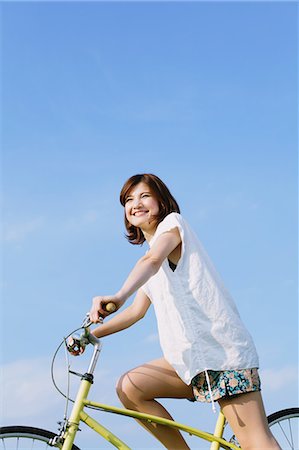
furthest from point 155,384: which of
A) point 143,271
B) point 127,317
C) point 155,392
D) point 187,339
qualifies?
point 143,271

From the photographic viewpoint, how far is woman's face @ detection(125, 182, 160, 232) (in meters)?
3.77

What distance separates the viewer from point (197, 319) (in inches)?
136

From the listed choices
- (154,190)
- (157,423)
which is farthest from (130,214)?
(157,423)

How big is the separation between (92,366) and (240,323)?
0.79 meters

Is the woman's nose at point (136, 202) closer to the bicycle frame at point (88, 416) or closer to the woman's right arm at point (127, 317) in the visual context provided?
the woman's right arm at point (127, 317)

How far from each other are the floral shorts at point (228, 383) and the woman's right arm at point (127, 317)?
24.8 inches

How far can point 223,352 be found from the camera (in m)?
3.40

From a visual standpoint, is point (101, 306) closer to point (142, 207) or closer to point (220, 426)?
point (142, 207)

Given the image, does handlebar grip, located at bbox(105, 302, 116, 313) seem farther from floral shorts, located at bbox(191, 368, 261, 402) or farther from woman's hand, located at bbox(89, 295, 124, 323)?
floral shorts, located at bbox(191, 368, 261, 402)

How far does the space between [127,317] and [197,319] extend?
0.60m

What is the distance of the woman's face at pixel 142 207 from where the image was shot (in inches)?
→ 148

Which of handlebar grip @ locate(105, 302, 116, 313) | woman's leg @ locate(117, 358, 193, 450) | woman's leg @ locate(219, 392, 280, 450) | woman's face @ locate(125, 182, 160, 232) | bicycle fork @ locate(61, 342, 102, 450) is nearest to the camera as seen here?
handlebar grip @ locate(105, 302, 116, 313)

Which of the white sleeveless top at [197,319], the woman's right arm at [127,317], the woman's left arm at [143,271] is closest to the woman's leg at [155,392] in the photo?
the white sleeveless top at [197,319]

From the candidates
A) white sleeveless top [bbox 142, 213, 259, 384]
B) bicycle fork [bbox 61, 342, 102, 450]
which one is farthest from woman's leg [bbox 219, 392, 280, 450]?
bicycle fork [bbox 61, 342, 102, 450]
